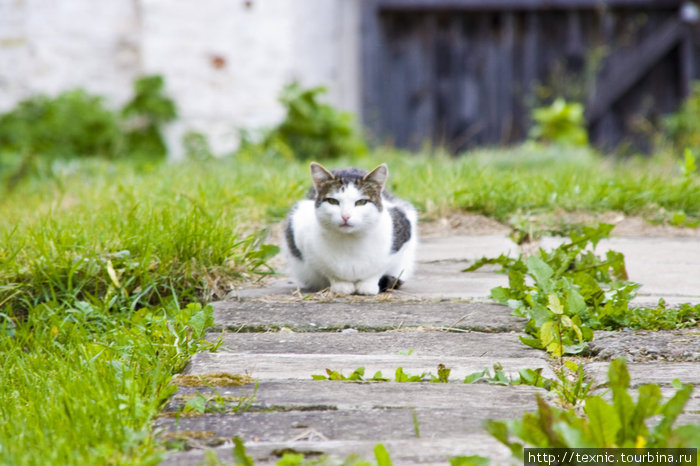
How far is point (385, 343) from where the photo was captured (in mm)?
2074

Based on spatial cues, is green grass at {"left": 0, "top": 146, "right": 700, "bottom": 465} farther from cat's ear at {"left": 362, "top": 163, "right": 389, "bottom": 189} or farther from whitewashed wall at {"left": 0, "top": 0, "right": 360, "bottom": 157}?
whitewashed wall at {"left": 0, "top": 0, "right": 360, "bottom": 157}

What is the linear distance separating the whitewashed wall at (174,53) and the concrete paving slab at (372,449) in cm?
579

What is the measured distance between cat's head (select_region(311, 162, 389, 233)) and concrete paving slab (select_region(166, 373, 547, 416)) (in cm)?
95

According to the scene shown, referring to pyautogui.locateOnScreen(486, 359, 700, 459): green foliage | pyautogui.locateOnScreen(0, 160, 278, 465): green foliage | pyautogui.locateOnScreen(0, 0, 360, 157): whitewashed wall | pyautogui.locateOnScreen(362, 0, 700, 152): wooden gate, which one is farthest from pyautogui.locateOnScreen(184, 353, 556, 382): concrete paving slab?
pyautogui.locateOnScreen(362, 0, 700, 152): wooden gate

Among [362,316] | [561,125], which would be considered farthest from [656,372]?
[561,125]

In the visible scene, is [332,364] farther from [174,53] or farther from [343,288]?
[174,53]

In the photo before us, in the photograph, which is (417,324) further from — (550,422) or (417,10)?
(417,10)

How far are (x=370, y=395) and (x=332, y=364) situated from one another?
25 cm

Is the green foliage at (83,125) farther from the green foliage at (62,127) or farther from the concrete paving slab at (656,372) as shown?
the concrete paving slab at (656,372)

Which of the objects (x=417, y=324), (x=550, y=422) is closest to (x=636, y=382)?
(x=550, y=422)

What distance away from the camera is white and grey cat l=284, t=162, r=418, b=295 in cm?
266

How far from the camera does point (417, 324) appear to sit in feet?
7.42

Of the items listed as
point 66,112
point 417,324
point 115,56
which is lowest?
point 417,324

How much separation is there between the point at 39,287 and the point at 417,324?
135 centimetres
